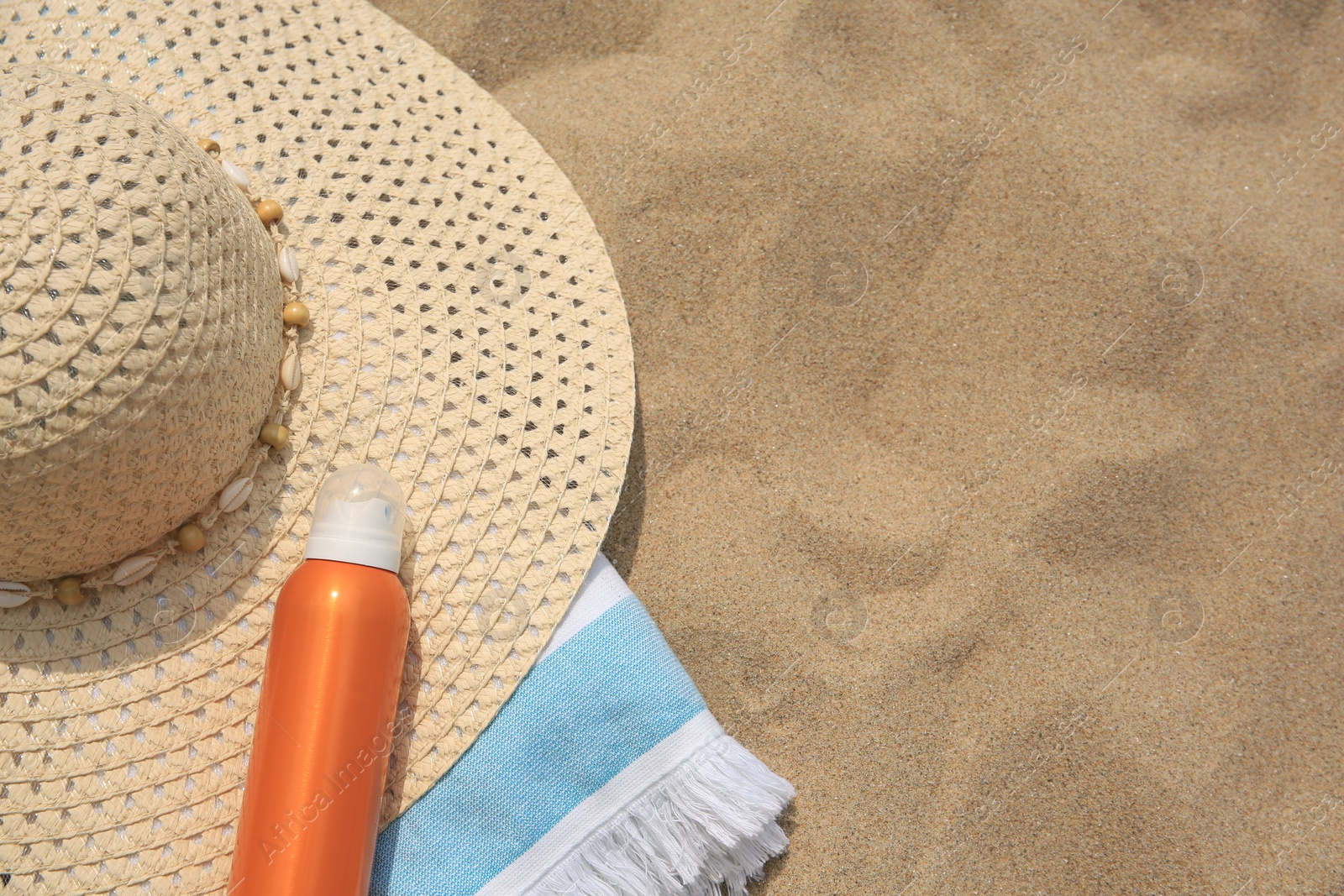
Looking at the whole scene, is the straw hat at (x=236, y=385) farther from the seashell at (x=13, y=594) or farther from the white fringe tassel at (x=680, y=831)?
the white fringe tassel at (x=680, y=831)

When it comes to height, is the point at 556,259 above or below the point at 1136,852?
above

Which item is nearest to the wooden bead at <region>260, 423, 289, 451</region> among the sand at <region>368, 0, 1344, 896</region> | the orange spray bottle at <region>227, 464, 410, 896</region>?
the orange spray bottle at <region>227, 464, 410, 896</region>

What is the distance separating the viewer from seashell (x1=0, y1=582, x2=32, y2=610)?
34.0 inches

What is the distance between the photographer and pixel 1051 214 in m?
1.38

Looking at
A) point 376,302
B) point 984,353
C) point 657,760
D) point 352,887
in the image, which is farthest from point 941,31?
point 352,887

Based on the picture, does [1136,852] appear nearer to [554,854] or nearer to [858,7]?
[554,854]

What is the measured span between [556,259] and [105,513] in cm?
58

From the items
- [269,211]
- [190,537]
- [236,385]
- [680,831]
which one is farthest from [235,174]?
[680,831]

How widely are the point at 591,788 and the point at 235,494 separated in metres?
0.53

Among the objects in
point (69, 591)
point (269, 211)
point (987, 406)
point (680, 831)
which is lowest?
point (680, 831)

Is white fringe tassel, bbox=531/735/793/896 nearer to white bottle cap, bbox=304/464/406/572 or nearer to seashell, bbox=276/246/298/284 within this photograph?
white bottle cap, bbox=304/464/406/572

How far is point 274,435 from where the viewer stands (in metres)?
0.92

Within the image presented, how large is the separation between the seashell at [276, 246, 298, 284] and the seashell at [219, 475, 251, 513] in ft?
0.77

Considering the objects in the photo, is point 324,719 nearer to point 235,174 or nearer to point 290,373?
point 290,373
